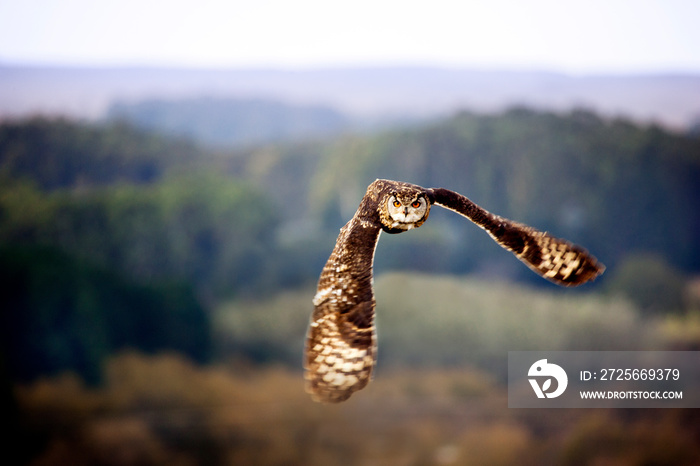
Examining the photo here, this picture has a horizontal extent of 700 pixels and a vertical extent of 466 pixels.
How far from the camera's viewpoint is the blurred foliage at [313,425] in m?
25.8

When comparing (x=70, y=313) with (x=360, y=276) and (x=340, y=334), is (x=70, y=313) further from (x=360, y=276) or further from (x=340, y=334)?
(x=360, y=276)

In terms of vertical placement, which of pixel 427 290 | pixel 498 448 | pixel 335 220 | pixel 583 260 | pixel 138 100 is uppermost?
pixel 138 100

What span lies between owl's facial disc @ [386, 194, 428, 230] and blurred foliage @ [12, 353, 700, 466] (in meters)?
23.6

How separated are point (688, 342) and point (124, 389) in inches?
867

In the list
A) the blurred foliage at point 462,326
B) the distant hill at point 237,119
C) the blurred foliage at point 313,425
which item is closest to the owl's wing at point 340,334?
the blurred foliage at point 462,326

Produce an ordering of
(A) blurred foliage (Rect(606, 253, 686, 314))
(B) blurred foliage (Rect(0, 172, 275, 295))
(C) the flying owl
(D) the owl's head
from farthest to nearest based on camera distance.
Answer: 1. (A) blurred foliage (Rect(606, 253, 686, 314))
2. (B) blurred foliage (Rect(0, 172, 275, 295))
3. (C) the flying owl
4. (D) the owl's head

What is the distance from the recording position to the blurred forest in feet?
84.7

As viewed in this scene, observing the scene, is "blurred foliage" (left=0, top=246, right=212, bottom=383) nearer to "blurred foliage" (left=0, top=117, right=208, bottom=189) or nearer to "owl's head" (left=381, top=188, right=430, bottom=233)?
"blurred foliage" (left=0, top=117, right=208, bottom=189)

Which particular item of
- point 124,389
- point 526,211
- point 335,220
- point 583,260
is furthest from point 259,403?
point 583,260

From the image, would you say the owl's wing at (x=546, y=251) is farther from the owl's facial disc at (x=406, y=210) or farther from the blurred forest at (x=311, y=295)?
the blurred forest at (x=311, y=295)

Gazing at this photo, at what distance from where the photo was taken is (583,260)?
11.2 ft

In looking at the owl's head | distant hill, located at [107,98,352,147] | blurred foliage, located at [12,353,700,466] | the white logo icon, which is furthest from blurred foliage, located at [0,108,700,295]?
the owl's head

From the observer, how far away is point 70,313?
2606 centimetres

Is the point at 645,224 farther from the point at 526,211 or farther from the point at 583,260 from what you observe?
the point at 583,260
